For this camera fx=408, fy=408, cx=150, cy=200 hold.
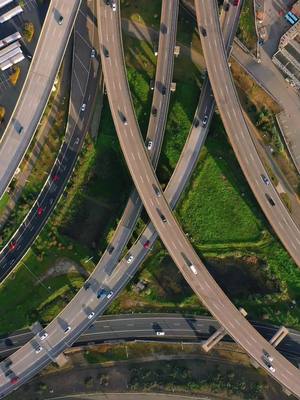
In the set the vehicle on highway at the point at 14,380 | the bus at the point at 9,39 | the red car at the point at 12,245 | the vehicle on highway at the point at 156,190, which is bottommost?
the vehicle on highway at the point at 14,380

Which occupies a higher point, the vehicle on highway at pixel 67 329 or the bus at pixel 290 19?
the bus at pixel 290 19

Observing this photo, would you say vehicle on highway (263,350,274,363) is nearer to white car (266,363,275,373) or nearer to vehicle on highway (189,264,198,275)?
white car (266,363,275,373)

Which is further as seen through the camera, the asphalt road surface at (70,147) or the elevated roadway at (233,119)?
the asphalt road surface at (70,147)

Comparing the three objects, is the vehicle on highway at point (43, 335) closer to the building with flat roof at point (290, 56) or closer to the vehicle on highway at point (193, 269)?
the vehicle on highway at point (193, 269)

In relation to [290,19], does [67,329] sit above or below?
below

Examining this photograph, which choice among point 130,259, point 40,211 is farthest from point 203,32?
point 40,211

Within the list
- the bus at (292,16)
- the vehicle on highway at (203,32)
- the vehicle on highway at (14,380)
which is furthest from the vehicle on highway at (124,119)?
the vehicle on highway at (14,380)

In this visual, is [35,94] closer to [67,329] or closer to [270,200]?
[67,329]

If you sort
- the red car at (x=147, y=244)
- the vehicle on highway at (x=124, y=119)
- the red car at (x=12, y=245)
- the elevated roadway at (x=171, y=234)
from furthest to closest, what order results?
the red car at (x=12, y=245), the red car at (x=147, y=244), the vehicle on highway at (x=124, y=119), the elevated roadway at (x=171, y=234)
